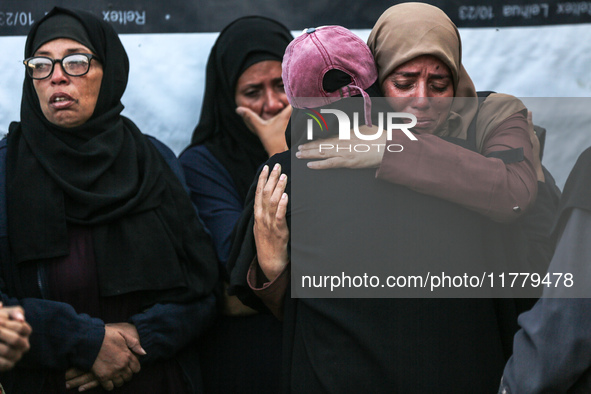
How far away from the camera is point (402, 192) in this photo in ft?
5.40

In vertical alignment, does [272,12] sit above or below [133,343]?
above

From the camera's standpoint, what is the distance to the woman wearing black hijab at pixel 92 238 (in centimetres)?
195

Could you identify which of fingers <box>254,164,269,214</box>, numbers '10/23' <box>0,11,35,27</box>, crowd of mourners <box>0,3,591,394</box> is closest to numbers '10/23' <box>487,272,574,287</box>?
crowd of mourners <box>0,3,591,394</box>

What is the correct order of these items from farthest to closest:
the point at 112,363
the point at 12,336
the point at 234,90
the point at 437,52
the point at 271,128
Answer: the point at 234,90 < the point at 271,128 < the point at 112,363 < the point at 437,52 < the point at 12,336

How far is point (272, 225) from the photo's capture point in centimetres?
178

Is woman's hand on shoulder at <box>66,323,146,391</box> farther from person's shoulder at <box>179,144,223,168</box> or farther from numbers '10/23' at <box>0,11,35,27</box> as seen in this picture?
numbers '10/23' at <box>0,11,35,27</box>

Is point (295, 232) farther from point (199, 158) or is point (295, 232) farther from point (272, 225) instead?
point (199, 158)

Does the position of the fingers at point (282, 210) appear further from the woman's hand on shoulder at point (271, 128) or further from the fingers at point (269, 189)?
the woman's hand on shoulder at point (271, 128)

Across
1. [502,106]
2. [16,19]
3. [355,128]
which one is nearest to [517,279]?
[502,106]

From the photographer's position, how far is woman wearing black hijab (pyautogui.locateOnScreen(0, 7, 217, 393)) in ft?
6.38

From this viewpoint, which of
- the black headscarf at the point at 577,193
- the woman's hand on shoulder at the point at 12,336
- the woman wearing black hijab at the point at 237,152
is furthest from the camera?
the woman wearing black hijab at the point at 237,152

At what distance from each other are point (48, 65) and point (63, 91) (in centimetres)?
11

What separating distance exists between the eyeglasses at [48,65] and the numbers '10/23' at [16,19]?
2.57 feet

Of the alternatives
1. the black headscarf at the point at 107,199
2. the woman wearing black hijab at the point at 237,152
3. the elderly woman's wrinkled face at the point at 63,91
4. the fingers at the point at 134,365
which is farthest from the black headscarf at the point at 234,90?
the fingers at the point at 134,365
